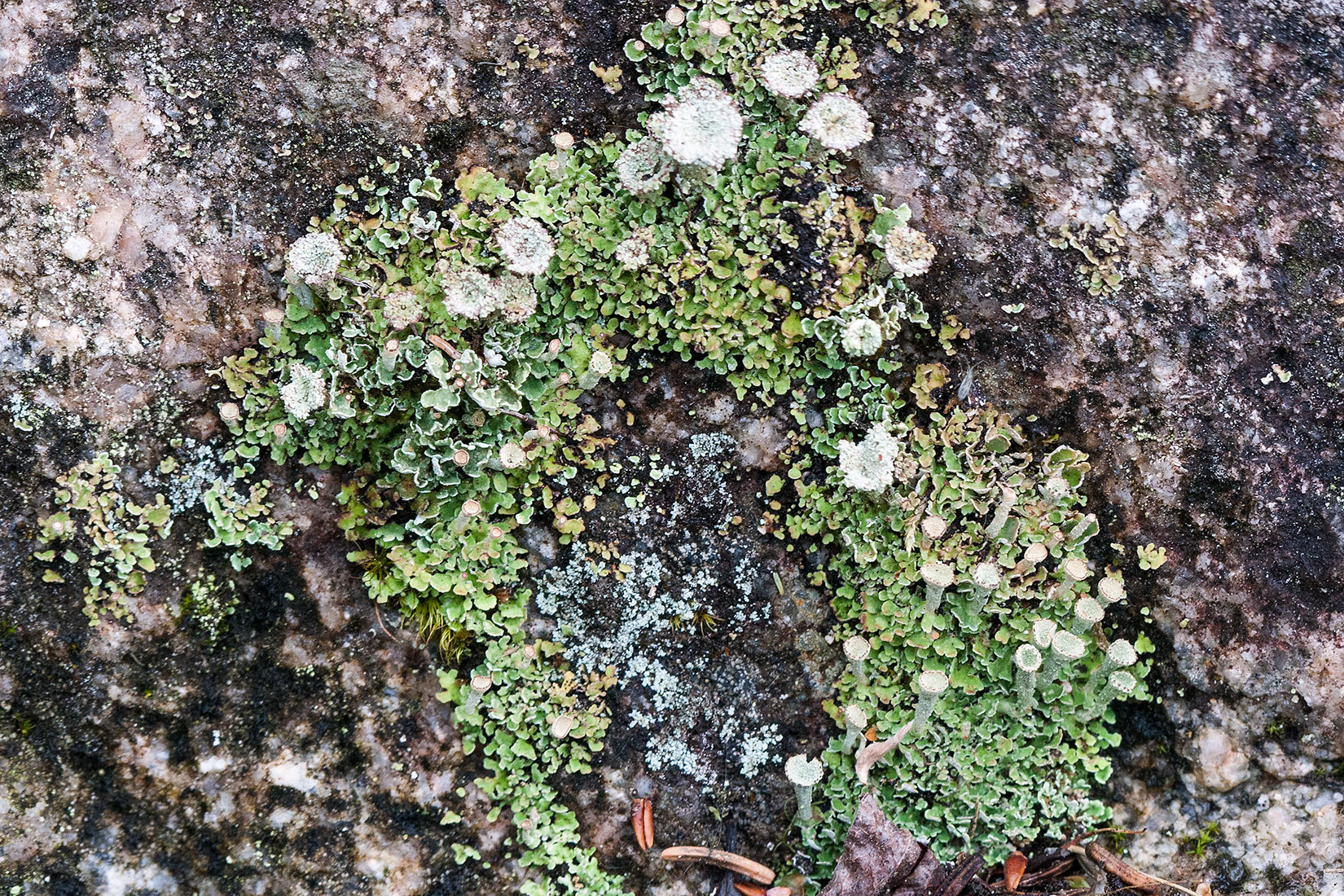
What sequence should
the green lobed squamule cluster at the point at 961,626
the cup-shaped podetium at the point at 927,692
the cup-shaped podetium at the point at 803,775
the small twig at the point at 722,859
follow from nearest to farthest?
the cup-shaped podetium at the point at 927,692 < the cup-shaped podetium at the point at 803,775 < the green lobed squamule cluster at the point at 961,626 < the small twig at the point at 722,859

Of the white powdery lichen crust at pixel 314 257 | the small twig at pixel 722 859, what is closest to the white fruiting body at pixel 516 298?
the white powdery lichen crust at pixel 314 257

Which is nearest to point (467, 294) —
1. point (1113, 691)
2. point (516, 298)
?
point (516, 298)

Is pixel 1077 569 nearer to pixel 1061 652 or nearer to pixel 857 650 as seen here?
pixel 1061 652

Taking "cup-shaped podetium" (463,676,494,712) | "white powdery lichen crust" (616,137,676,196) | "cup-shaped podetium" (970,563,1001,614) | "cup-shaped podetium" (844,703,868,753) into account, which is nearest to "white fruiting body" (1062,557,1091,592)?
"cup-shaped podetium" (970,563,1001,614)

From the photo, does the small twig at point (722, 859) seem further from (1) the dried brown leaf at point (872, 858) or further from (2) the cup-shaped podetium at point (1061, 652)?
(2) the cup-shaped podetium at point (1061, 652)

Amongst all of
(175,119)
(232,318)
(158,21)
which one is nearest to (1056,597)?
(232,318)
